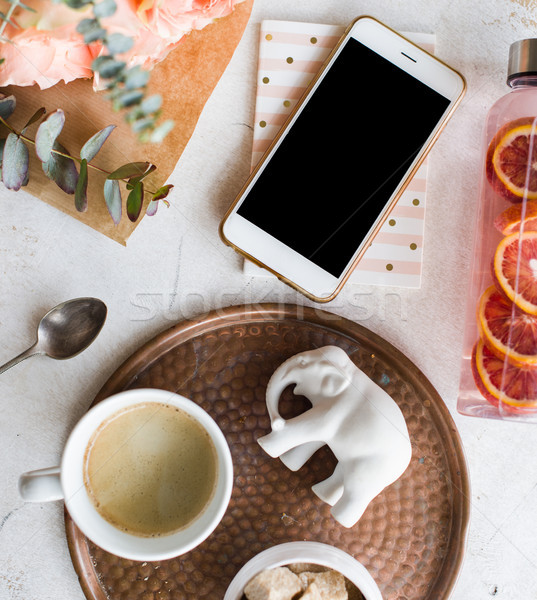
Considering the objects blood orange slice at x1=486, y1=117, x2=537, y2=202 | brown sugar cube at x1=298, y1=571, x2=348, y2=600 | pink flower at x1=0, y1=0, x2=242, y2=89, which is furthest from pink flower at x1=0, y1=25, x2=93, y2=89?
brown sugar cube at x1=298, y1=571, x2=348, y2=600

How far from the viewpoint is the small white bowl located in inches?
19.0

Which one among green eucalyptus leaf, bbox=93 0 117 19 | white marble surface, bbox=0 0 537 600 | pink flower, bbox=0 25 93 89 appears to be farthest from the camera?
white marble surface, bbox=0 0 537 600

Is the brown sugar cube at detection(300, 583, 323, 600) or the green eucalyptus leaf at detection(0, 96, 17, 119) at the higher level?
the green eucalyptus leaf at detection(0, 96, 17, 119)

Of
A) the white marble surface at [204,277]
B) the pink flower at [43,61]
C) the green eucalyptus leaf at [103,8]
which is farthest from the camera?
the white marble surface at [204,277]

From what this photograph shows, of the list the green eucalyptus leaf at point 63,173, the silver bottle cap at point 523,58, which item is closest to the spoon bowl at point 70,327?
the green eucalyptus leaf at point 63,173

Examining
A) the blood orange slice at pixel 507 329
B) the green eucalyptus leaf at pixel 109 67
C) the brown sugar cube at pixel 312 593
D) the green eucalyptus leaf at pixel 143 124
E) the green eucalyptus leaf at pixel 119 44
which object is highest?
the green eucalyptus leaf at pixel 119 44

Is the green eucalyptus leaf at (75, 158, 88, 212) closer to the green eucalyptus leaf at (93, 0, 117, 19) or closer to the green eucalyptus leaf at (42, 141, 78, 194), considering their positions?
the green eucalyptus leaf at (42, 141, 78, 194)

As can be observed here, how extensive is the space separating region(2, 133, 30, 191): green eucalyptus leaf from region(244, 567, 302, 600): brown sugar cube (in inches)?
15.8

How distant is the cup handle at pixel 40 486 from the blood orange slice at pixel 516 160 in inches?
18.6

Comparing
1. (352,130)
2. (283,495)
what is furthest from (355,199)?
(283,495)

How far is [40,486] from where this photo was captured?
460mm

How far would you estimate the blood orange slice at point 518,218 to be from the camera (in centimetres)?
49

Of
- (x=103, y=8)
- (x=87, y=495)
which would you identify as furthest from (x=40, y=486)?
(x=103, y=8)

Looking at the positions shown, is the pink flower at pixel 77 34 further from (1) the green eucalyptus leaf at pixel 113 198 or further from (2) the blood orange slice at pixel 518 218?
(2) the blood orange slice at pixel 518 218
